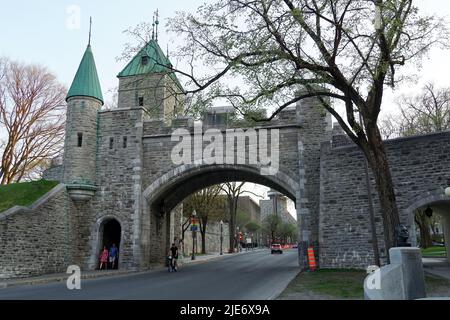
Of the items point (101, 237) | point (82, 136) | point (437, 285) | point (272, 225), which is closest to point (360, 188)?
point (437, 285)

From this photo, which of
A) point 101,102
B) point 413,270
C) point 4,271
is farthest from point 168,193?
point 413,270

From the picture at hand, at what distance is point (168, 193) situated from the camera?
22531mm

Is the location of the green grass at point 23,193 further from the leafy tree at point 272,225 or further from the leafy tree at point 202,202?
the leafy tree at point 272,225

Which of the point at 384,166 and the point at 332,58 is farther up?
the point at 332,58

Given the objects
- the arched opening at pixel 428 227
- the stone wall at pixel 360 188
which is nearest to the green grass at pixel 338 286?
the stone wall at pixel 360 188

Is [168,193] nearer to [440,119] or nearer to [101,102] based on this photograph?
[101,102]

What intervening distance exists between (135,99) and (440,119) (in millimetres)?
20177

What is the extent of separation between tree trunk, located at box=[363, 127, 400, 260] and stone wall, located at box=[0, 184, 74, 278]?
1318cm

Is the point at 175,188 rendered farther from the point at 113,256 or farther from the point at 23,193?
the point at 23,193

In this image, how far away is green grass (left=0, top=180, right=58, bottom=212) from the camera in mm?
17625

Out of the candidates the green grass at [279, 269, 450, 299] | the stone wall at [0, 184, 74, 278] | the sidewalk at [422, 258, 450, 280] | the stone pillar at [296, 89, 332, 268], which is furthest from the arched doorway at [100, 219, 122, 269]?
the sidewalk at [422, 258, 450, 280]

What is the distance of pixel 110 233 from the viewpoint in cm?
2220

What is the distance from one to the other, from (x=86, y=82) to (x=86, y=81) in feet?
0.21

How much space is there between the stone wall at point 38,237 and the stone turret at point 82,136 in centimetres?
96
